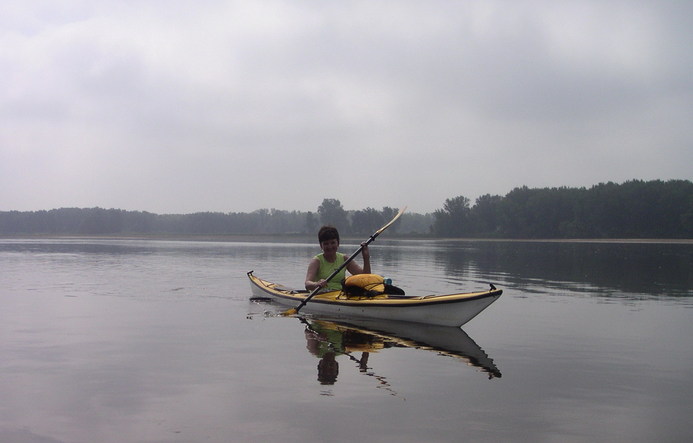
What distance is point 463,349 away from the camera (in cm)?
970

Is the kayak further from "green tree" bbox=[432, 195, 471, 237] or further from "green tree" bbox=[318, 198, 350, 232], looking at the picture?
"green tree" bbox=[318, 198, 350, 232]

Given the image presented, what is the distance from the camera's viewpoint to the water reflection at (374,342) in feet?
27.5

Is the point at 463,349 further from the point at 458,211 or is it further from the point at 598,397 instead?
the point at 458,211

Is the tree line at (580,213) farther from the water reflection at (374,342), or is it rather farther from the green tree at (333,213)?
the water reflection at (374,342)

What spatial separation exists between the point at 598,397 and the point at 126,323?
8648mm

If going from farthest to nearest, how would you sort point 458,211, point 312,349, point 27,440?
point 458,211, point 312,349, point 27,440

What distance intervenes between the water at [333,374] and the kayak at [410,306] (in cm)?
30

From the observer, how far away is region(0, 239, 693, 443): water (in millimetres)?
5895

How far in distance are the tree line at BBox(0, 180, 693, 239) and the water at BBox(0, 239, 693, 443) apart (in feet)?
286

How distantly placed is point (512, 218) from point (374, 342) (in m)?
110

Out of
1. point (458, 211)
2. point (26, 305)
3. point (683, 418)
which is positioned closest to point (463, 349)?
point (683, 418)

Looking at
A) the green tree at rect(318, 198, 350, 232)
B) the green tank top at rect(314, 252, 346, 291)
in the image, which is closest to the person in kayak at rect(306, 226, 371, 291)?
the green tank top at rect(314, 252, 346, 291)

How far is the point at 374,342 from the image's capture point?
1027 centimetres

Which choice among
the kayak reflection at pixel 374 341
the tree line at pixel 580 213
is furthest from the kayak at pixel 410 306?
the tree line at pixel 580 213
